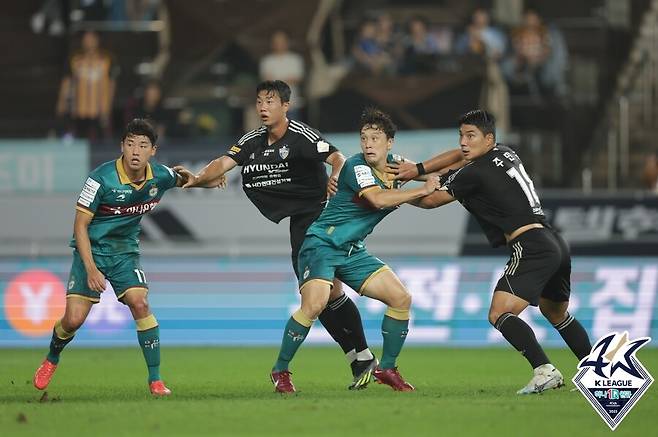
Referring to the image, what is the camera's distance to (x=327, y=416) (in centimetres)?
867

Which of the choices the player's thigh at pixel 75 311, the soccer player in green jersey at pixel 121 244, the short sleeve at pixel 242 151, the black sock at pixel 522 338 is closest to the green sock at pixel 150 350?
the soccer player in green jersey at pixel 121 244

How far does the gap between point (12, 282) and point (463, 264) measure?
18.8 ft

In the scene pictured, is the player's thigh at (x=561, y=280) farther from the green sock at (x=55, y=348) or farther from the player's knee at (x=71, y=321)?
the green sock at (x=55, y=348)

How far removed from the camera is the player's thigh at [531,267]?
10016 mm

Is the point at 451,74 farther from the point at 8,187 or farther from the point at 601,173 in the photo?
the point at 8,187

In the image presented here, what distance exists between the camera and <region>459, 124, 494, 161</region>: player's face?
10.3 metres

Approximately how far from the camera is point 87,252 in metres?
10.1

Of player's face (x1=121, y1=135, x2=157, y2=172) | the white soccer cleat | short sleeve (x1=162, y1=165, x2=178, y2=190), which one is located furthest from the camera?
short sleeve (x1=162, y1=165, x2=178, y2=190)

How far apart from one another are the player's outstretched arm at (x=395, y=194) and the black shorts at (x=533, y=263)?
2.68ft

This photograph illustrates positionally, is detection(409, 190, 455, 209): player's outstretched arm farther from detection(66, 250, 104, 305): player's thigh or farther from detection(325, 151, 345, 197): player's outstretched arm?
detection(66, 250, 104, 305): player's thigh

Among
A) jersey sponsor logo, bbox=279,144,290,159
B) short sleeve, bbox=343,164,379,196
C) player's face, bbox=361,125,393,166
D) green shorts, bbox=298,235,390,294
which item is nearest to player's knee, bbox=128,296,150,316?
green shorts, bbox=298,235,390,294

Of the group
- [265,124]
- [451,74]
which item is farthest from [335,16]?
[265,124]

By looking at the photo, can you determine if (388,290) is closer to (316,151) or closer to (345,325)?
(345,325)

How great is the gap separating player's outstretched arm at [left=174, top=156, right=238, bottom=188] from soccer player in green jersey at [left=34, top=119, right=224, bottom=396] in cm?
34
